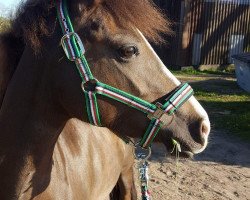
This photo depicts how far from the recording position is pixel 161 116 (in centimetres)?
190

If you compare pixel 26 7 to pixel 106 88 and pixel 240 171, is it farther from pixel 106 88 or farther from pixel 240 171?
pixel 240 171

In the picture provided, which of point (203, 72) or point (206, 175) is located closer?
point (206, 175)

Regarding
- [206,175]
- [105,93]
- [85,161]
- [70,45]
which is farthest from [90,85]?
[206,175]

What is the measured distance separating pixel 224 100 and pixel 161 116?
8.40 metres

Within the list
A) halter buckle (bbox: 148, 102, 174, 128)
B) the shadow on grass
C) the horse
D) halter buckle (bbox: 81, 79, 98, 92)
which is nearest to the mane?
the horse

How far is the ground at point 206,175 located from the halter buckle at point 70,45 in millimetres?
2389

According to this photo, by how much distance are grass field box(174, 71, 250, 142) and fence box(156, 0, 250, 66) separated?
3.29 ft

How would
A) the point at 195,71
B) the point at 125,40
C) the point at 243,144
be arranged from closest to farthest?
the point at 125,40 → the point at 243,144 → the point at 195,71

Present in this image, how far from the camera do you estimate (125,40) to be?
1.88 m

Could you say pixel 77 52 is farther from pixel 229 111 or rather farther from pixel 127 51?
pixel 229 111

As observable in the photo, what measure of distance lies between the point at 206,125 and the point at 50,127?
78 cm

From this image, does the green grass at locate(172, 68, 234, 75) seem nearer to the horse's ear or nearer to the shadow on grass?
the shadow on grass

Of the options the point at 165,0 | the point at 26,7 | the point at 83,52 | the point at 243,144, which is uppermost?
the point at 26,7

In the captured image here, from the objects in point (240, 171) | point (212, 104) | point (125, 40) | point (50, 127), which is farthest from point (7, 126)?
point (212, 104)
